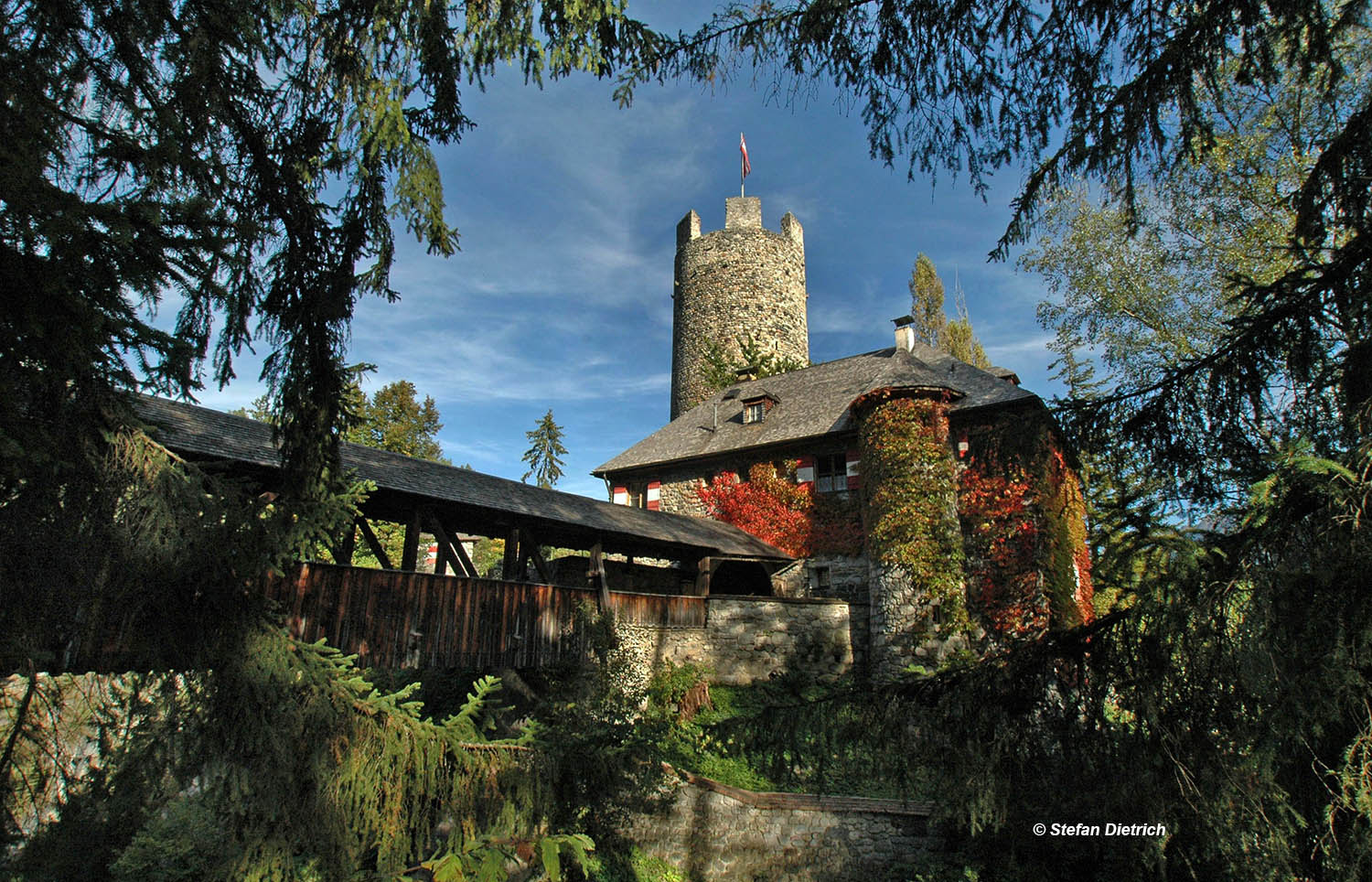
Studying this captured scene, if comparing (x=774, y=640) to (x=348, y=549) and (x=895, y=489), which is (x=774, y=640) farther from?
(x=348, y=549)

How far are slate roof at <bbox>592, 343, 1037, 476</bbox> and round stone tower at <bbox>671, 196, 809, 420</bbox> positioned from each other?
559 centimetres

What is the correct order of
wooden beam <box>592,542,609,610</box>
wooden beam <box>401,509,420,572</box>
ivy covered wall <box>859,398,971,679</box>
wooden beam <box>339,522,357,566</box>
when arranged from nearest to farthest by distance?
wooden beam <box>339,522,357,566</box>, wooden beam <box>401,509,420,572</box>, wooden beam <box>592,542,609,610</box>, ivy covered wall <box>859,398,971,679</box>

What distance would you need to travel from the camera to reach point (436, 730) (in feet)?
10.6

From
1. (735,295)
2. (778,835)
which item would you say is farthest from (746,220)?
(778,835)

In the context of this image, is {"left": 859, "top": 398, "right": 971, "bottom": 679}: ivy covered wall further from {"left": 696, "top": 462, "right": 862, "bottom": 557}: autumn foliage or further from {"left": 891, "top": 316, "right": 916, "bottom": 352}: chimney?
{"left": 891, "top": 316, "right": 916, "bottom": 352}: chimney

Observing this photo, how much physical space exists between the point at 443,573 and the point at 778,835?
5572 millimetres

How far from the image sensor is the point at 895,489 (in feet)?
40.1

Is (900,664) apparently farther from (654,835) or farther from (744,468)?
(744,468)

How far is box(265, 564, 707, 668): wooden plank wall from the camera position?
731cm

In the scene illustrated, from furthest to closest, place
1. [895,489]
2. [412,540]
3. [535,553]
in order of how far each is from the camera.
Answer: [895,489] < [535,553] < [412,540]

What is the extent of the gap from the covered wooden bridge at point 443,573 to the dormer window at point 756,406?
5288mm

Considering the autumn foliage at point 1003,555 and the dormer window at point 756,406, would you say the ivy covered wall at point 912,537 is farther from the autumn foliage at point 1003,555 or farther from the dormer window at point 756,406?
the dormer window at point 756,406

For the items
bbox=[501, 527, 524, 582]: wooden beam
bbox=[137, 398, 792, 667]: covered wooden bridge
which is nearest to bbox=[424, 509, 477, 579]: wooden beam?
bbox=[137, 398, 792, 667]: covered wooden bridge

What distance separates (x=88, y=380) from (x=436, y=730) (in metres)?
1.94
